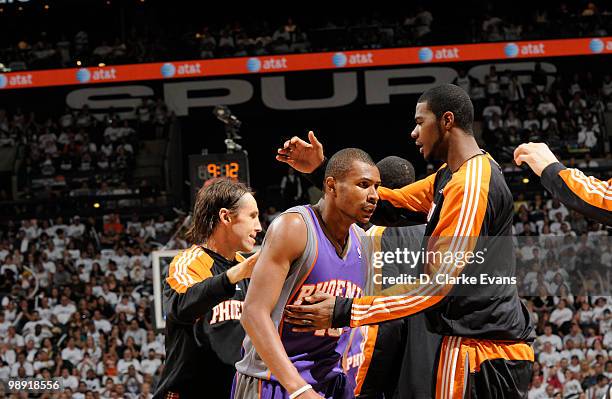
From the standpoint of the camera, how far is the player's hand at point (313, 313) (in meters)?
3.20

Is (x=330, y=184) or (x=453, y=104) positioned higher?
(x=453, y=104)

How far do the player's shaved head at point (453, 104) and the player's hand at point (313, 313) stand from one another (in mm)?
958

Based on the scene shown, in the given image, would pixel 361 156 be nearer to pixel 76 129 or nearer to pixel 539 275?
pixel 539 275

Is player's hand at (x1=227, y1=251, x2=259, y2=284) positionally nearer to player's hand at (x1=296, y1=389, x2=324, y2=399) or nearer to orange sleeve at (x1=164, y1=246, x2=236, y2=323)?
orange sleeve at (x1=164, y1=246, x2=236, y2=323)

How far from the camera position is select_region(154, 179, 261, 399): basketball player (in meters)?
3.93

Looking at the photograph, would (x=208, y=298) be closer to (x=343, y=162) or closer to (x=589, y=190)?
(x=343, y=162)

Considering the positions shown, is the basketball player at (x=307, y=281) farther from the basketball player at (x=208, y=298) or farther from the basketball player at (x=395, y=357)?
the basketball player at (x=395, y=357)

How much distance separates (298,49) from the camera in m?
17.3

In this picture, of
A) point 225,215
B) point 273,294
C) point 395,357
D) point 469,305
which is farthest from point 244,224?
point 469,305

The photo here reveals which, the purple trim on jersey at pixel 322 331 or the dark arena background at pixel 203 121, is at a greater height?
the dark arena background at pixel 203 121

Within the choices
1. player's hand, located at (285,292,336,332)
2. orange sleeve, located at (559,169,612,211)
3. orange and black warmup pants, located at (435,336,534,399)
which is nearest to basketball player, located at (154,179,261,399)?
player's hand, located at (285,292,336,332)

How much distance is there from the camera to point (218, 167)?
991cm

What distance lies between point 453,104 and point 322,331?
3.61 feet

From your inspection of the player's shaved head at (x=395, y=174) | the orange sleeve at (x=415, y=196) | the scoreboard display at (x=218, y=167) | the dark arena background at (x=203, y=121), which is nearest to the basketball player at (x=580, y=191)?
the orange sleeve at (x=415, y=196)
